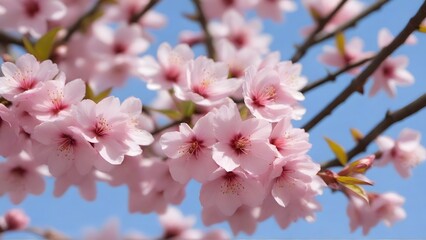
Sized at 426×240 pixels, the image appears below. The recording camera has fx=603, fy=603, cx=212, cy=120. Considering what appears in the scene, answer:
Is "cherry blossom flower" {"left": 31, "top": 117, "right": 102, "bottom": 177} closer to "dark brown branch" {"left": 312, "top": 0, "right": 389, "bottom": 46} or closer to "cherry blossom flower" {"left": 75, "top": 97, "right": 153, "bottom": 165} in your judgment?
"cherry blossom flower" {"left": 75, "top": 97, "right": 153, "bottom": 165}

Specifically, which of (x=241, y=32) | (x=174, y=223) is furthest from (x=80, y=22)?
(x=174, y=223)

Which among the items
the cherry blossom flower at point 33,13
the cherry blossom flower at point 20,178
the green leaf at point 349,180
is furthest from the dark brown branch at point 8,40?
the green leaf at point 349,180

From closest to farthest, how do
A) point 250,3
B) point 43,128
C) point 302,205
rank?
point 43,128 → point 302,205 → point 250,3

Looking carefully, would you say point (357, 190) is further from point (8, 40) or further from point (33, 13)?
point (8, 40)

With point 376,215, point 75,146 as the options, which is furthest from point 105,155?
point 376,215

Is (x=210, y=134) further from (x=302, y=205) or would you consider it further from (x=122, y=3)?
(x=122, y=3)
